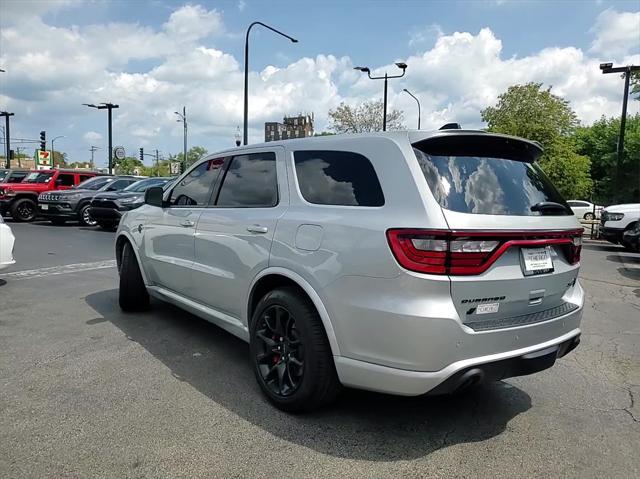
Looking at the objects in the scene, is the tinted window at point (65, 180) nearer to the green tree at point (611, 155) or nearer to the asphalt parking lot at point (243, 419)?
the asphalt parking lot at point (243, 419)

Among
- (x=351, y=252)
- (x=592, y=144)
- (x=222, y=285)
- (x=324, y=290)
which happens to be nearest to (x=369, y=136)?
(x=351, y=252)

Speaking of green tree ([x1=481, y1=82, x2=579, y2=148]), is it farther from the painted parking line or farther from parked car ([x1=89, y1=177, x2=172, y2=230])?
the painted parking line

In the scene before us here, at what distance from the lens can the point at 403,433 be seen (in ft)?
9.98

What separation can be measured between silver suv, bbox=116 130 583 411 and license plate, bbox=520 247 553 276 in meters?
0.01

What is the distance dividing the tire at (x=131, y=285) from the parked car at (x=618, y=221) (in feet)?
40.5

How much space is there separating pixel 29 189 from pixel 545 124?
29.1 metres

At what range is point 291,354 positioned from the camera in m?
3.25

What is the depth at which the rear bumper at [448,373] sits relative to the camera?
103 inches

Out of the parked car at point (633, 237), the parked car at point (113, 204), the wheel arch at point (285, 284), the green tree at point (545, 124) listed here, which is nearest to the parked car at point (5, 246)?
the wheel arch at point (285, 284)

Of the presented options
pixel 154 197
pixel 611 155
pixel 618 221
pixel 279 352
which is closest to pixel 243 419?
pixel 279 352

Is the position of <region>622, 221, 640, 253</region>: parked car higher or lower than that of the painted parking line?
higher

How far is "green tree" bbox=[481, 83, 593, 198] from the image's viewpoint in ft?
105

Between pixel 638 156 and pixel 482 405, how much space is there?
36918mm

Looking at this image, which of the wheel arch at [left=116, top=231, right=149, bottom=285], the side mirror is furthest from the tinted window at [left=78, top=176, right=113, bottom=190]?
the side mirror
